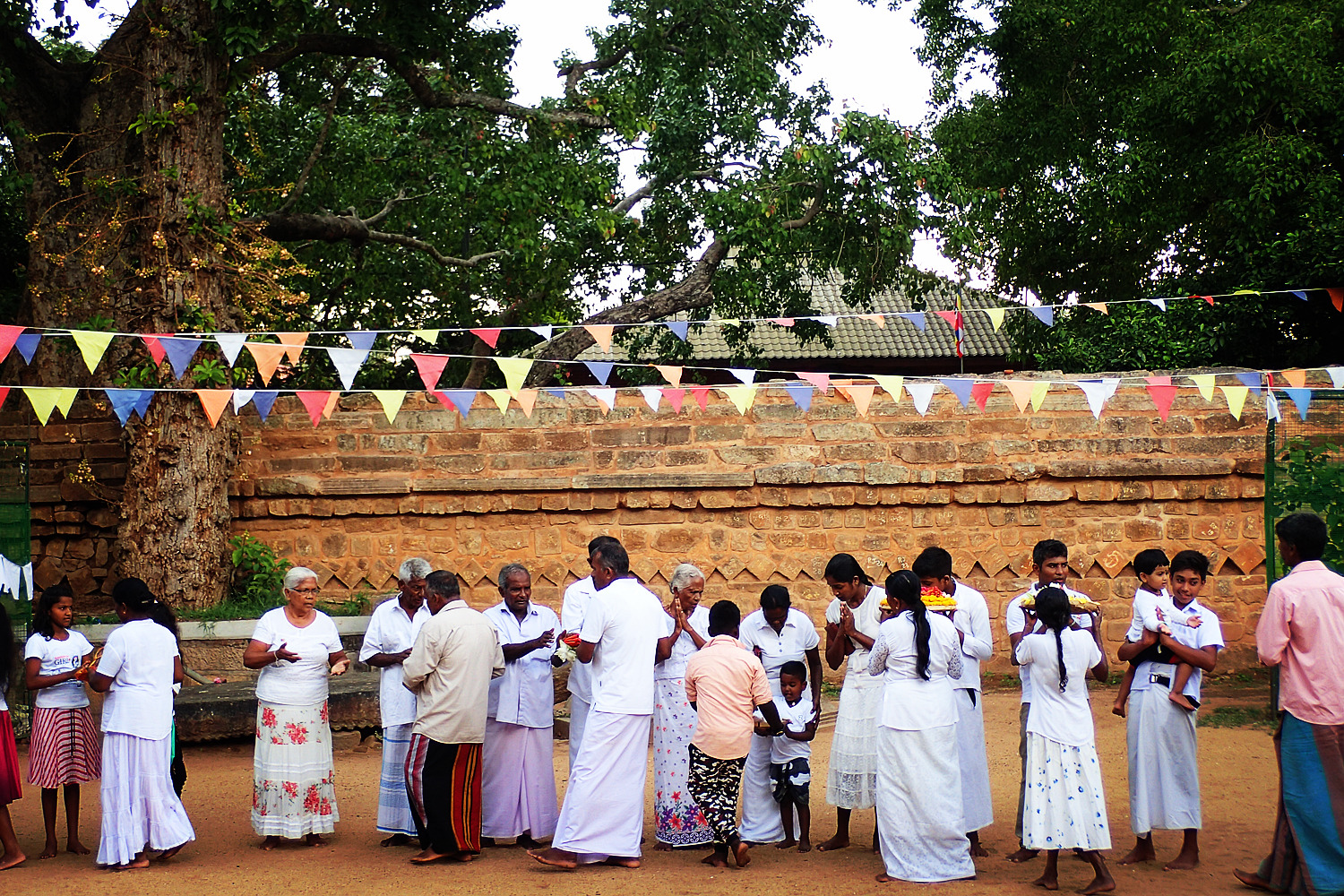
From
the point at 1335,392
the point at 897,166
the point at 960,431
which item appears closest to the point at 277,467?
the point at 960,431

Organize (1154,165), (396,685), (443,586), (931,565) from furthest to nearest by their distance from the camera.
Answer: (1154,165)
(396,685)
(443,586)
(931,565)

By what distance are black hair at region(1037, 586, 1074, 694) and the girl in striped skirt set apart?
199 inches

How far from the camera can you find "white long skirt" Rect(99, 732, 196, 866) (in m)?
6.17

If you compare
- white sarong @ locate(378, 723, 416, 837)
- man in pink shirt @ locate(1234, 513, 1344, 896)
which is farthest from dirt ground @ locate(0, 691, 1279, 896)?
man in pink shirt @ locate(1234, 513, 1344, 896)

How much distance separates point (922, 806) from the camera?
18.5 ft

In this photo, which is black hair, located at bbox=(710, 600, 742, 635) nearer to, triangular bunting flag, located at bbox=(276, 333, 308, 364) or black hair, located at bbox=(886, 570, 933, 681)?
black hair, located at bbox=(886, 570, 933, 681)

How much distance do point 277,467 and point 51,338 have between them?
8.22 ft

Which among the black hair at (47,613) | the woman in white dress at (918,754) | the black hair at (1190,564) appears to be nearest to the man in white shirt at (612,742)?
the woman in white dress at (918,754)

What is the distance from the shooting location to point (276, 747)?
6.42m

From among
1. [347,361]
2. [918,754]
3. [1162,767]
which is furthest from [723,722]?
[347,361]

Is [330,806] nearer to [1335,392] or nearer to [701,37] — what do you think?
[1335,392]

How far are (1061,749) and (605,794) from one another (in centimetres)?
226

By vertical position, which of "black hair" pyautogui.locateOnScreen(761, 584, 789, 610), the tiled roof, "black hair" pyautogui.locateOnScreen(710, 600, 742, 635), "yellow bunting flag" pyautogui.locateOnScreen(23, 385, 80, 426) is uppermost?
the tiled roof

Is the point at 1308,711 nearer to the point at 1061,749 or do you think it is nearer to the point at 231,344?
the point at 1061,749
